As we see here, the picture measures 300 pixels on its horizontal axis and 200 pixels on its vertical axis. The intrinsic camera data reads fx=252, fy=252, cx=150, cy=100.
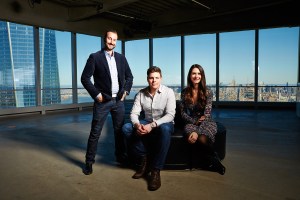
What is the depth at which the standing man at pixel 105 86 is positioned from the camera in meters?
2.46

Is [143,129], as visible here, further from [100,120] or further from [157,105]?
[100,120]

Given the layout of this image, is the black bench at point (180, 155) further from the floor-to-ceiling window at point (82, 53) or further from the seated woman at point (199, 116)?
the floor-to-ceiling window at point (82, 53)

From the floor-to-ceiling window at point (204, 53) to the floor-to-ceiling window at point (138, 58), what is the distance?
5.45 feet

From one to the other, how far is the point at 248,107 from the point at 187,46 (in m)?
3.10

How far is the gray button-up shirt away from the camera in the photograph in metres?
2.54

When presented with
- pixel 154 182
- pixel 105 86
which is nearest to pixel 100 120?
pixel 105 86

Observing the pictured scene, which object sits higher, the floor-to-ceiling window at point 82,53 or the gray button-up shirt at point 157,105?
the floor-to-ceiling window at point 82,53

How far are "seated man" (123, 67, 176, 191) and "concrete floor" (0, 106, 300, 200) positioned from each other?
0.22 metres

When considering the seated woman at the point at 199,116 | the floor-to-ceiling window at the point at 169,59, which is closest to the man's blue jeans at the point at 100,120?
the seated woman at the point at 199,116

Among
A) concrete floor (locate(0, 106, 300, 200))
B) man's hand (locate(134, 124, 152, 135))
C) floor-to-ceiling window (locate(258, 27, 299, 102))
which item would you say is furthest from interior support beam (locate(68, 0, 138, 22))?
floor-to-ceiling window (locate(258, 27, 299, 102))

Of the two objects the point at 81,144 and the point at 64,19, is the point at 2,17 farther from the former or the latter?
the point at 81,144

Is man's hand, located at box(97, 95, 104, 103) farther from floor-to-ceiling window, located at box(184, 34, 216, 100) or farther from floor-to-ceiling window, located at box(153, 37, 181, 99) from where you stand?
floor-to-ceiling window, located at box(153, 37, 181, 99)

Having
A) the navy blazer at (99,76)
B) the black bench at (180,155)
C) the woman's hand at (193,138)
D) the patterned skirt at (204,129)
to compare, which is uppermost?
the navy blazer at (99,76)

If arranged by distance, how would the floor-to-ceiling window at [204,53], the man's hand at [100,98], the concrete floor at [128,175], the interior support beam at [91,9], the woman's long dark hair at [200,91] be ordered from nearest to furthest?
1. the concrete floor at [128,175]
2. the man's hand at [100,98]
3. the woman's long dark hair at [200,91]
4. the interior support beam at [91,9]
5. the floor-to-ceiling window at [204,53]
